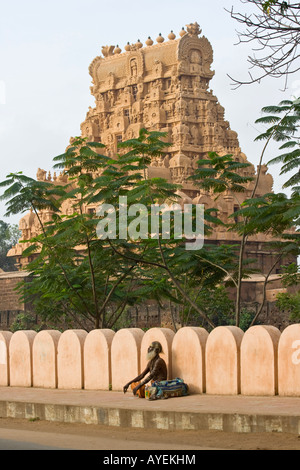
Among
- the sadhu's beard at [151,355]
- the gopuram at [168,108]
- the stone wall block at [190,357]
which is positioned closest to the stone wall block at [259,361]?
the stone wall block at [190,357]

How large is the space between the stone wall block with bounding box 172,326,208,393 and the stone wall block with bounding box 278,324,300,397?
149 cm

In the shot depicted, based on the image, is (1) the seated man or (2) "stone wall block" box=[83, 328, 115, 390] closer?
(1) the seated man

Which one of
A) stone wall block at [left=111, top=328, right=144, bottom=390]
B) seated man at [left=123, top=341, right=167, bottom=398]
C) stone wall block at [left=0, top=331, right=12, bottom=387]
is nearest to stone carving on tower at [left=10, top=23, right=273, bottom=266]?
stone wall block at [left=0, top=331, right=12, bottom=387]

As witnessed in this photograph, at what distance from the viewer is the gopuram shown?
5747 centimetres

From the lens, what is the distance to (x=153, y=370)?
1421 centimetres

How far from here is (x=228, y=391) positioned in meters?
13.8

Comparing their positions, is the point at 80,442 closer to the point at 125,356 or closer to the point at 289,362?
the point at 289,362

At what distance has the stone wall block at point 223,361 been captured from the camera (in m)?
13.8

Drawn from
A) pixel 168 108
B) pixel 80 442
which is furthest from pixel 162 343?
pixel 168 108

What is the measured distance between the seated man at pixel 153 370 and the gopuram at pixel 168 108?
39.3 meters

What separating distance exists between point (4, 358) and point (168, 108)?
43630 millimetres

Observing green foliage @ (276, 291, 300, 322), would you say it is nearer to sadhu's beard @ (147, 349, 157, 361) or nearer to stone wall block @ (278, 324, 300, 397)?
sadhu's beard @ (147, 349, 157, 361)

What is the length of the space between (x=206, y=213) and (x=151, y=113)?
40.5 m
